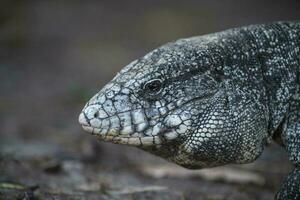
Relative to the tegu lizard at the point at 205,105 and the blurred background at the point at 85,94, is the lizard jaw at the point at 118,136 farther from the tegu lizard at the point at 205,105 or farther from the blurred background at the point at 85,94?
the blurred background at the point at 85,94

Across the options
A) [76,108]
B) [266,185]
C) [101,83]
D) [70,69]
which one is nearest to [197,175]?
[266,185]

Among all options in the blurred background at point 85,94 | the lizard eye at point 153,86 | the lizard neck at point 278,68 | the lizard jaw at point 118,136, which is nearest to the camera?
the lizard jaw at point 118,136

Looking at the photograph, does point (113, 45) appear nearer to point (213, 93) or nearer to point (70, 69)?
point (70, 69)

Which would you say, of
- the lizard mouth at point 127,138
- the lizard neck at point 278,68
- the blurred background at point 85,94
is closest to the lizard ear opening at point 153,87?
the lizard mouth at point 127,138

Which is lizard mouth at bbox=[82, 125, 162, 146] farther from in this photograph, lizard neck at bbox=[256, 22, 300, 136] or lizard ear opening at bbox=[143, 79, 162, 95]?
lizard neck at bbox=[256, 22, 300, 136]

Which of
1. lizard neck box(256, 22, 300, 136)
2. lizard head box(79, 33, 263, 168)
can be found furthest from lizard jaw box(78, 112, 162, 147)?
lizard neck box(256, 22, 300, 136)

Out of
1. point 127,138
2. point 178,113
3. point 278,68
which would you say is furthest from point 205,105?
point 278,68
